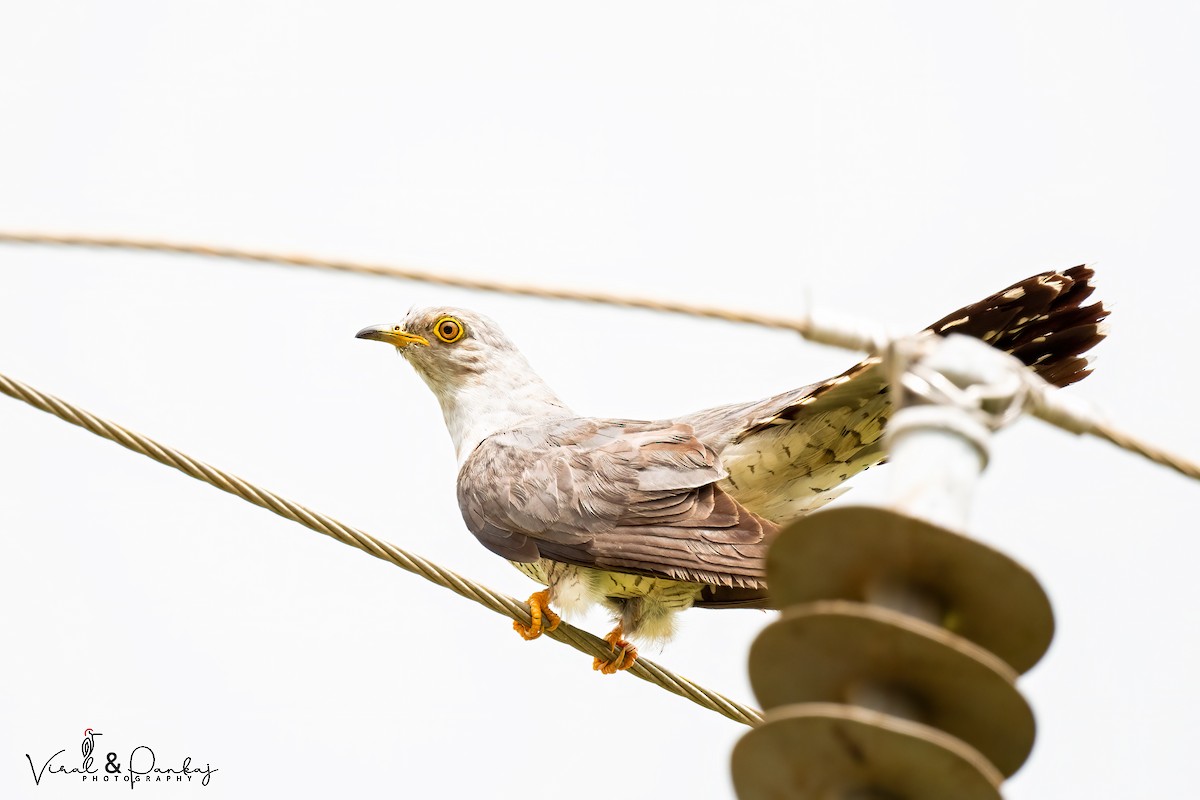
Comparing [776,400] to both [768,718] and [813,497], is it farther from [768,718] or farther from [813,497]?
[768,718]

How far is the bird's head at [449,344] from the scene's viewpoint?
5.76 m

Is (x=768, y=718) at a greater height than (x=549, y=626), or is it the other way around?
(x=549, y=626)

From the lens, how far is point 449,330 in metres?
5.84

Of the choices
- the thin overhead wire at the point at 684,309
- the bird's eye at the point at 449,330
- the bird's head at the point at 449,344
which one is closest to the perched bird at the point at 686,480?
the bird's head at the point at 449,344

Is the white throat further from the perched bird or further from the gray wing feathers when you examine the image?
the gray wing feathers

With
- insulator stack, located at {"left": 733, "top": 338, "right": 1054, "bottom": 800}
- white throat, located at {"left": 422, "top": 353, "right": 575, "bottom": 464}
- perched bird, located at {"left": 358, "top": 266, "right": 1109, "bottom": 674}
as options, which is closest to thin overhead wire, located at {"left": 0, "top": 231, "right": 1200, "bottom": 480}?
insulator stack, located at {"left": 733, "top": 338, "right": 1054, "bottom": 800}

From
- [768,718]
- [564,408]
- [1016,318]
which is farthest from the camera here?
[564,408]

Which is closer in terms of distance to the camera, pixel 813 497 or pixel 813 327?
pixel 813 327

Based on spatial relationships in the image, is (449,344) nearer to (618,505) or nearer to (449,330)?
(449,330)

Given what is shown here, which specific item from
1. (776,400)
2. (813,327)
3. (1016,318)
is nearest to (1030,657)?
(813,327)

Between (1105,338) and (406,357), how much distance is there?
299 centimetres

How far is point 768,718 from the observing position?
5.77 ft

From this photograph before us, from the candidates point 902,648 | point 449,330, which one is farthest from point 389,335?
point 902,648

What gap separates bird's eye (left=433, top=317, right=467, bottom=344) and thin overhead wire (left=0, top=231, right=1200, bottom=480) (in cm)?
299
